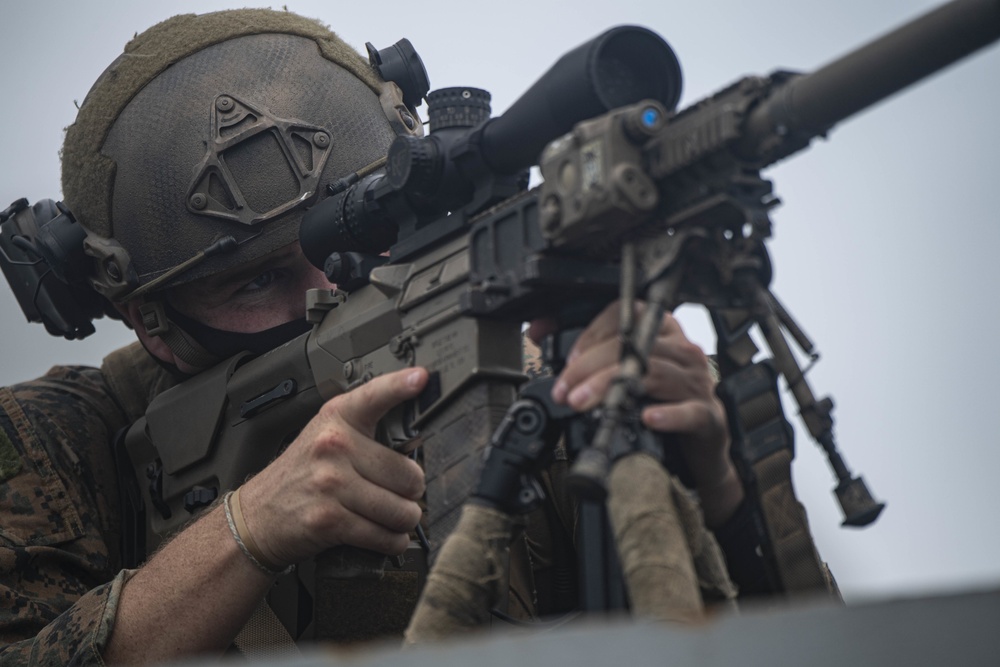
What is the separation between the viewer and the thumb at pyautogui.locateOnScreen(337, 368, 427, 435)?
2.08 m

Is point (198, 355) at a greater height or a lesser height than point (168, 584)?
greater

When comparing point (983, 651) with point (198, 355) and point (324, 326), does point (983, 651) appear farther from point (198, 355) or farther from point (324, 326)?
point (198, 355)

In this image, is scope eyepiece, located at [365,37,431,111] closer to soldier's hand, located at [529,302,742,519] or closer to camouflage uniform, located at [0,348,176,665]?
camouflage uniform, located at [0,348,176,665]

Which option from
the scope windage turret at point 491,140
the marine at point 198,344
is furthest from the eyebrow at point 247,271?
the scope windage turret at point 491,140

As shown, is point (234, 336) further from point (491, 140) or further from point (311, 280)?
point (491, 140)

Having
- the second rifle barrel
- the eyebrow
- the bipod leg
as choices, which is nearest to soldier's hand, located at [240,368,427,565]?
the eyebrow

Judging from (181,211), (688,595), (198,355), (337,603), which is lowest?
(688,595)

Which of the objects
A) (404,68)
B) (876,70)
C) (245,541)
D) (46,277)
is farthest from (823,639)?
(46,277)

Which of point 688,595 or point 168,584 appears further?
point 168,584

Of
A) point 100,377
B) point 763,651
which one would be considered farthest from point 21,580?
point 763,651

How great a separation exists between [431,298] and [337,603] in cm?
103

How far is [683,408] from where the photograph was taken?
64.0 inches

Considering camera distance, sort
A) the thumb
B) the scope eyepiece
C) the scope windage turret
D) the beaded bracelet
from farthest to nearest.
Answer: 1. the scope eyepiece
2. the beaded bracelet
3. the thumb
4. the scope windage turret

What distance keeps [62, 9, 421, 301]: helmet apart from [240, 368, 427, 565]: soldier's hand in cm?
76
